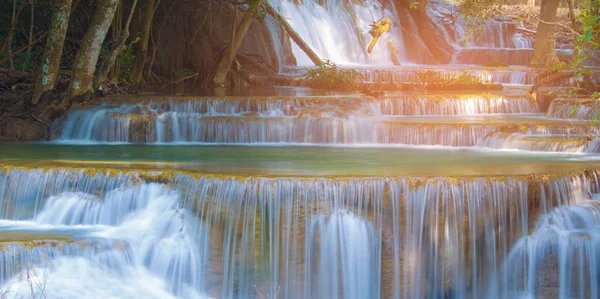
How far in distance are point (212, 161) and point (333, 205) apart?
9.39 feet

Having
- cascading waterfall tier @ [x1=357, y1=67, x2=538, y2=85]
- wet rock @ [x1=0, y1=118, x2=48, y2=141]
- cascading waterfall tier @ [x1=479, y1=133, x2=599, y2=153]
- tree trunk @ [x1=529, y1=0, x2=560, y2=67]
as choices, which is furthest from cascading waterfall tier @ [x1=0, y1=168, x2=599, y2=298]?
tree trunk @ [x1=529, y1=0, x2=560, y2=67]

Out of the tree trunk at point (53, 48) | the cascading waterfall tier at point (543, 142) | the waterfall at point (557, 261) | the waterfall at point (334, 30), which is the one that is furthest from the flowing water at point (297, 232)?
the waterfall at point (334, 30)

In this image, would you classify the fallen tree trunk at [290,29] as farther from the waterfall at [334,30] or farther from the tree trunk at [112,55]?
the tree trunk at [112,55]

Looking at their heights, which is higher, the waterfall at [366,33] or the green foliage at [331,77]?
the waterfall at [366,33]

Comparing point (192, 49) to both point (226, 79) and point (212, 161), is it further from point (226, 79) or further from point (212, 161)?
point (212, 161)

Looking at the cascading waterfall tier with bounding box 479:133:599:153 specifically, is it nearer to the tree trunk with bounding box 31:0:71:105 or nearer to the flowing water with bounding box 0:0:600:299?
the flowing water with bounding box 0:0:600:299

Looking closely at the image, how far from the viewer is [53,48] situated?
13289 mm

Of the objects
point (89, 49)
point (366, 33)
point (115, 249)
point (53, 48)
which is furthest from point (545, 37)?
point (115, 249)

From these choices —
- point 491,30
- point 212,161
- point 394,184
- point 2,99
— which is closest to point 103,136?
point 2,99

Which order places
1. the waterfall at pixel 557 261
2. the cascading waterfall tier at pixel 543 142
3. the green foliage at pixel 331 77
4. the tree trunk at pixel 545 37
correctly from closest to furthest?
1. the waterfall at pixel 557 261
2. the cascading waterfall tier at pixel 543 142
3. the green foliage at pixel 331 77
4. the tree trunk at pixel 545 37

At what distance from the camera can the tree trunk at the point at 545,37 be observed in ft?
72.7

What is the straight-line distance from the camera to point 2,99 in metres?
13.9

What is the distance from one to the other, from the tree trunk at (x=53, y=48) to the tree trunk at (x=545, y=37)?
46.5ft

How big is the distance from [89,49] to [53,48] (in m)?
0.62
